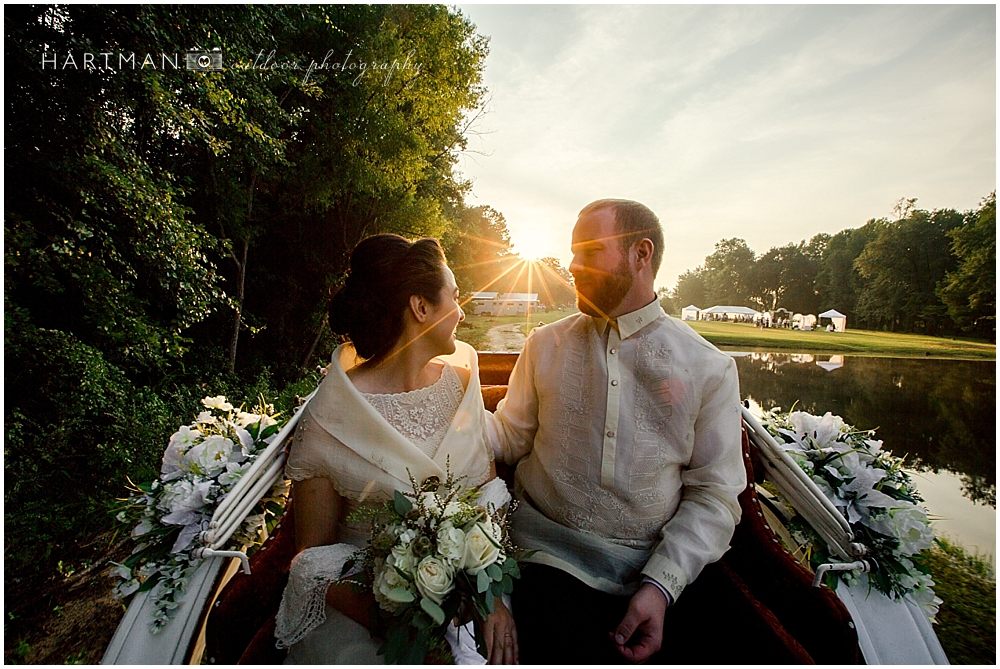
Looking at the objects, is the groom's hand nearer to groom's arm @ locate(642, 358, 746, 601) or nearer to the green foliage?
groom's arm @ locate(642, 358, 746, 601)

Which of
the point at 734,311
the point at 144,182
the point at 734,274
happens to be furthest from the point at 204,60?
the point at 734,274

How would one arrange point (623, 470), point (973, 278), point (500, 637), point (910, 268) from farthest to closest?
point (910, 268), point (973, 278), point (623, 470), point (500, 637)

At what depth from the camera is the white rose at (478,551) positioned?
3.88ft

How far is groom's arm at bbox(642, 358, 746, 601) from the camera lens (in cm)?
155

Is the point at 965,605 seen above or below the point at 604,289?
below

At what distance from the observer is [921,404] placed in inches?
167

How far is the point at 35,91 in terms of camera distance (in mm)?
2879

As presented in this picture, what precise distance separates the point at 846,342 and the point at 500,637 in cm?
512

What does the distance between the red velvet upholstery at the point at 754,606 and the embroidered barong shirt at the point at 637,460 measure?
0.17 metres

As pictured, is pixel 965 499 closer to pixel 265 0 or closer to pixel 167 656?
pixel 167 656

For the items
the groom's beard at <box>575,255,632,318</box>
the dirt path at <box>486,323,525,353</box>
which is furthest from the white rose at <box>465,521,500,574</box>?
the dirt path at <box>486,323,525,353</box>

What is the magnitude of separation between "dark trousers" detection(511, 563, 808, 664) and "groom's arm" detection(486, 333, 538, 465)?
526 millimetres

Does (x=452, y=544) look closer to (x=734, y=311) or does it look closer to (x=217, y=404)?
(x=217, y=404)

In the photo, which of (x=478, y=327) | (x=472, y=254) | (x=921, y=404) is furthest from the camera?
(x=472, y=254)
